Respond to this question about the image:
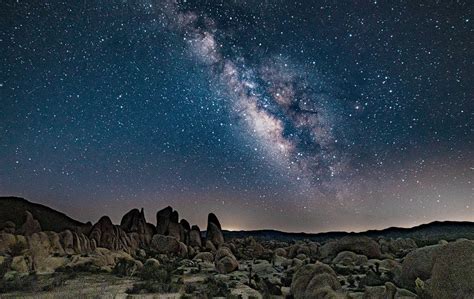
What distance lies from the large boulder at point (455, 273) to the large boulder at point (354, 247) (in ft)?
66.5

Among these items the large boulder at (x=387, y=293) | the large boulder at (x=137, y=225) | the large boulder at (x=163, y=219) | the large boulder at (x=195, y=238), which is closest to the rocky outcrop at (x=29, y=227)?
the large boulder at (x=137, y=225)

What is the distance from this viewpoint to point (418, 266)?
49.4ft

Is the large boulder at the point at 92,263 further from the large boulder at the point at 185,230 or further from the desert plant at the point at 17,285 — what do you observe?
the large boulder at the point at 185,230

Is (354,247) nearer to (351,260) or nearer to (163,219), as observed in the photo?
(351,260)

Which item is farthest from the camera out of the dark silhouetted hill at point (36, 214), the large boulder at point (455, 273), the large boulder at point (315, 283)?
the dark silhouetted hill at point (36, 214)

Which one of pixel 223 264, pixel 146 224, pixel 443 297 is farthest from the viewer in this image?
pixel 146 224

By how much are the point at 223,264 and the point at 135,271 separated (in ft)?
20.3

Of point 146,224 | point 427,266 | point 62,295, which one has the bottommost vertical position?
point 62,295

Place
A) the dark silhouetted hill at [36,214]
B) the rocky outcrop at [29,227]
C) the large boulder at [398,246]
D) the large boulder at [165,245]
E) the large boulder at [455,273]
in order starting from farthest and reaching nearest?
the dark silhouetted hill at [36,214]
the large boulder at [165,245]
the large boulder at [398,246]
the rocky outcrop at [29,227]
the large boulder at [455,273]

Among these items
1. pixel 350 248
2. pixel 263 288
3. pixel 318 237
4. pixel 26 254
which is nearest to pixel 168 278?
pixel 263 288

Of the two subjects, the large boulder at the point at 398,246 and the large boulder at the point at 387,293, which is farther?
the large boulder at the point at 398,246

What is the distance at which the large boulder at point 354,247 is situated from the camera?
101 feet

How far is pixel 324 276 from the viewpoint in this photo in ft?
45.6

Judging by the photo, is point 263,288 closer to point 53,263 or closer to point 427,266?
point 427,266
